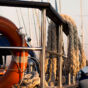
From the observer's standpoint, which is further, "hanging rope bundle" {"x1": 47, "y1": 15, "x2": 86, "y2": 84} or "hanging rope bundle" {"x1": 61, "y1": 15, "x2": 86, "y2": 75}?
"hanging rope bundle" {"x1": 61, "y1": 15, "x2": 86, "y2": 75}

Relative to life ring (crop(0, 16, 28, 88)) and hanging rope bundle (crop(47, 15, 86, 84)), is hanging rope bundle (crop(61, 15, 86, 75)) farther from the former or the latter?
life ring (crop(0, 16, 28, 88))

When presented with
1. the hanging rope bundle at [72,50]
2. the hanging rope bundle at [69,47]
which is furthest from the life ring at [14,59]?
the hanging rope bundle at [72,50]

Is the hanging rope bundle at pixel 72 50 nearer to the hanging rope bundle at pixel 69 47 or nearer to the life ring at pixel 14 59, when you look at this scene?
the hanging rope bundle at pixel 69 47

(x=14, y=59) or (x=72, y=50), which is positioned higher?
(x=72, y=50)

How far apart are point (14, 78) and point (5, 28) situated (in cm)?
67

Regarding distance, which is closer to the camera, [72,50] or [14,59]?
[14,59]

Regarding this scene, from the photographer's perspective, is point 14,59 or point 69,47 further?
point 69,47

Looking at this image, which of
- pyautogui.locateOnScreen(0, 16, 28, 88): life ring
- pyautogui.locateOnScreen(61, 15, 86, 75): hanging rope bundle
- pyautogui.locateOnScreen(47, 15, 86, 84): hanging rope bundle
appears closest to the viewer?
pyautogui.locateOnScreen(0, 16, 28, 88): life ring

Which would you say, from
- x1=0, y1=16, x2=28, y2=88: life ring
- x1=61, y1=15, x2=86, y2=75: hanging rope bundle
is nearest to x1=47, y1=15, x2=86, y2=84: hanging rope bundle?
x1=61, y1=15, x2=86, y2=75: hanging rope bundle

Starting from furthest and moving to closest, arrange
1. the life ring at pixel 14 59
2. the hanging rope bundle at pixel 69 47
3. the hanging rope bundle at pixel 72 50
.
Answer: the hanging rope bundle at pixel 72 50, the hanging rope bundle at pixel 69 47, the life ring at pixel 14 59

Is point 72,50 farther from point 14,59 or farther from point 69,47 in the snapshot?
point 14,59

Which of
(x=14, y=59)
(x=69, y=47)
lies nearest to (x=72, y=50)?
(x=69, y=47)

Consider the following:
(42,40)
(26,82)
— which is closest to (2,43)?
(26,82)

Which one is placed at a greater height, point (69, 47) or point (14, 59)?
point (69, 47)
